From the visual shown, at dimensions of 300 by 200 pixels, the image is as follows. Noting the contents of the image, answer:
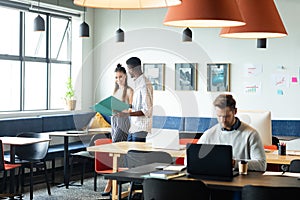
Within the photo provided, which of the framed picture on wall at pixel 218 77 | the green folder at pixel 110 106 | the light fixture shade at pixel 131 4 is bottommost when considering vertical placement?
the green folder at pixel 110 106

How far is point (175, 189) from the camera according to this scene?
151 inches

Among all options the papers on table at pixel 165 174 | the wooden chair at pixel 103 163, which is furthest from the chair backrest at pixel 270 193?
the wooden chair at pixel 103 163

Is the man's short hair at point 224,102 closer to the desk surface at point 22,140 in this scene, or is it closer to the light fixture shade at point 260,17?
the light fixture shade at point 260,17

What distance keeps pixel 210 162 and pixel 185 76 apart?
617 cm

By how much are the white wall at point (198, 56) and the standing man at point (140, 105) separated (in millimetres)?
3760

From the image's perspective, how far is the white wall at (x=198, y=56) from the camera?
31.1 feet

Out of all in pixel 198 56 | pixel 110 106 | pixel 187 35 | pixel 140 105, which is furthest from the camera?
pixel 198 56

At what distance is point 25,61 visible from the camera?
9.53 meters

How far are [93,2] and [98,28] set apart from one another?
8540 mm

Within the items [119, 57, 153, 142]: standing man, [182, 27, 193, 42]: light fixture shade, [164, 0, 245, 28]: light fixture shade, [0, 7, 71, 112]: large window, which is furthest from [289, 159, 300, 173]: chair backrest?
[0, 7, 71, 112]: large window

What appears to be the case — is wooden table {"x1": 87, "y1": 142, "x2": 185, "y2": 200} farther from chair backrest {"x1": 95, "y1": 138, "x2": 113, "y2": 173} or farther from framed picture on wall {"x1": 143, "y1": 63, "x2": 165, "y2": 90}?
framed picture on wall {"x1": 143, "y1": 63, "x2": 165, "y2": 90}

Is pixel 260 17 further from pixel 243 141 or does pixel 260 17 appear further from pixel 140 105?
pixel 140 105

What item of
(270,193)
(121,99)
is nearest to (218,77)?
(121,99)

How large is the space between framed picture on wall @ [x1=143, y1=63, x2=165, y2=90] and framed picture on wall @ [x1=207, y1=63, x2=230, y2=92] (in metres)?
0.93
